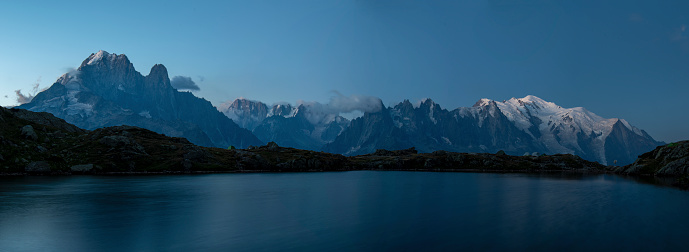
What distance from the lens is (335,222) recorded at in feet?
→ 179

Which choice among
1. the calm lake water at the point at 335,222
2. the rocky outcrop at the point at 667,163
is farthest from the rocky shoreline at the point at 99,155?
the calm lake water at the point at 335,222

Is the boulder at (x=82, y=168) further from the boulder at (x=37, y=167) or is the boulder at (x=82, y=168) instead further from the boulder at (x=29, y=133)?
the boulder at (x=29, y=133)

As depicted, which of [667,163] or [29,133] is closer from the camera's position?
[29,133]

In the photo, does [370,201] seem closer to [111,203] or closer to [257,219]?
[257,219]

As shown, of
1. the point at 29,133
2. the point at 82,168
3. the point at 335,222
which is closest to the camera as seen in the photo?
the point at 335,222

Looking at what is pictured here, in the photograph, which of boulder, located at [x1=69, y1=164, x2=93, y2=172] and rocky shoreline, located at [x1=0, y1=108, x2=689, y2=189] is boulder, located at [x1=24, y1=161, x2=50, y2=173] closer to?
rocky shoreline, located at [x1=0, y1=108, x2=689, y2=189]

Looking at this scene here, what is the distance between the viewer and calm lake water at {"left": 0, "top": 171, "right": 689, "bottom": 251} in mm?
40750

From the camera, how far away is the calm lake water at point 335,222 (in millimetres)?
40750

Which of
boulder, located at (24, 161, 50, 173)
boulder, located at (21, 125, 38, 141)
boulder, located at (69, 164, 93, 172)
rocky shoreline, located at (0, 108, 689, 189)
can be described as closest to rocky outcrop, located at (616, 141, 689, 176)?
rocky shoreline, located at (0, 108, 689, 189)

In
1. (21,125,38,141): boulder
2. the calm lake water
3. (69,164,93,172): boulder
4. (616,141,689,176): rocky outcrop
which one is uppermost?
(21,125,38,141): boulder

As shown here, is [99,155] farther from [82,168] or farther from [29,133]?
[29,133]

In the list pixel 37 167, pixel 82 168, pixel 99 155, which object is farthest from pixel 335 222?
pixel 99 155

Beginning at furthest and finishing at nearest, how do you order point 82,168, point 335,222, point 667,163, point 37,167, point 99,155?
point 99,155, point 667,163, point 82,168, point 37,167, point 335,222

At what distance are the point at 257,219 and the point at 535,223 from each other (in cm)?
4151
